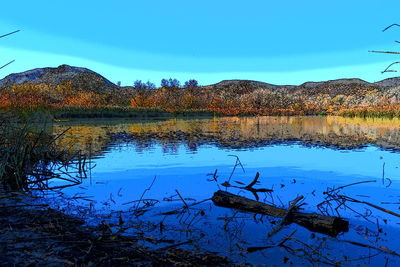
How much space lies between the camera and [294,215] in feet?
13.9

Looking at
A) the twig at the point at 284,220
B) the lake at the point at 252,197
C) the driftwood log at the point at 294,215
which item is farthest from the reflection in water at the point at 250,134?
the twig at the point at 284,220

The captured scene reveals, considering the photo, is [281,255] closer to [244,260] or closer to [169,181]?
[244,260]

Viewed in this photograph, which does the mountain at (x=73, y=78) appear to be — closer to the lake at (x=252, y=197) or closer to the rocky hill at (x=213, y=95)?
the rocky hill at (x=213, y=95)

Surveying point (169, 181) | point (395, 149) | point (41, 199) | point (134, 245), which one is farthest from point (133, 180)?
point (395, 149)

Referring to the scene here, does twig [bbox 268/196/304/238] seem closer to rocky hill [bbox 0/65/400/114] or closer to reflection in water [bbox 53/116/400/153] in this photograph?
reflection in water [bbox 53/116/400/153]

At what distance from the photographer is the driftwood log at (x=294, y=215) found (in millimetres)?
3898

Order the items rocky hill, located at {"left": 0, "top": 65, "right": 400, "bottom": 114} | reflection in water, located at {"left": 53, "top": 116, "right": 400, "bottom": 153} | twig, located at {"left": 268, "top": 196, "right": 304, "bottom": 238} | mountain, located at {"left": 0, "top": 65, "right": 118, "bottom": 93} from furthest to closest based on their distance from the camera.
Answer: mountain, located at {"left": 0, "top": 65, "right": 118, "bottom": 93} < rocky hill, located at {"left": 0, "top": 65, "right": 400, "bottom": 114} < reflection in water, located at {"left": 53, "top": 116, "right": 400, "bottom": 153} < twig, located at {"left": 268, "top": 196, "right": 304, "bottom": 238}

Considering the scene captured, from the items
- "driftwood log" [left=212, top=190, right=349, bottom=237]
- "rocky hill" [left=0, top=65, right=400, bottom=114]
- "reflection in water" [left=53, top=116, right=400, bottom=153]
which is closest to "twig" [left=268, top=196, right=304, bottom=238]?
"driftwood log" [left=212, top=190, right=349, bottom=237]

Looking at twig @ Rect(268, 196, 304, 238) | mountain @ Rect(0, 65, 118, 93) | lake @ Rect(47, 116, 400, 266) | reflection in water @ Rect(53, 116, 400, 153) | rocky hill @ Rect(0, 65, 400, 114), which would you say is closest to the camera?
lake @ Rect(47, 116, 400, 266)

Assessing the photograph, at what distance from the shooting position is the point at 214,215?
4625 millimetres

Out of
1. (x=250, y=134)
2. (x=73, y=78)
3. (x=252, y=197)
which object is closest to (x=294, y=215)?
(x=252, y=197)

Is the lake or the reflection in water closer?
the lake

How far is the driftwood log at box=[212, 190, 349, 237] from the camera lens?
390 centimetres

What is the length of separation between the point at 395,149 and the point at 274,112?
53203 mm
